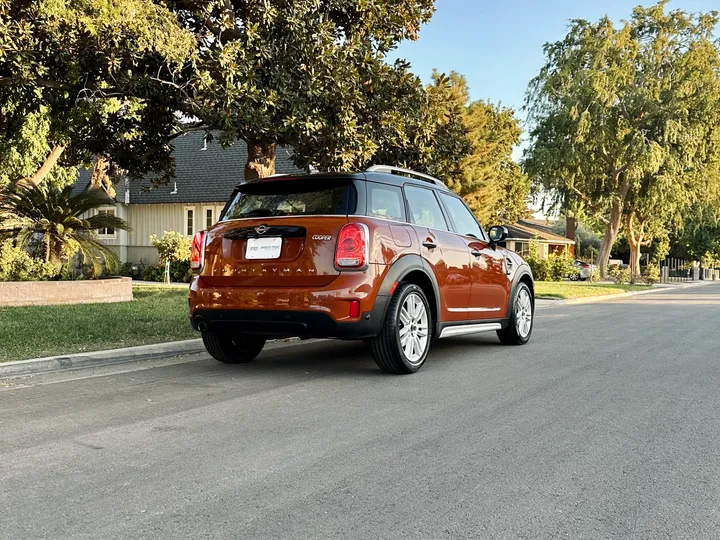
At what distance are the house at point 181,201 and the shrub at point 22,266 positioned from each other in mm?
16513

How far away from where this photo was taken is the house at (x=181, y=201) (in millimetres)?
31422

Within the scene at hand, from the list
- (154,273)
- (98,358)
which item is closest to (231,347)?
(98,358)

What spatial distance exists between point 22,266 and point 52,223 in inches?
40.0

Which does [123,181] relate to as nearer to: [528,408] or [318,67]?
[318,67]

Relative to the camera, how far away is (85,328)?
9.77 m

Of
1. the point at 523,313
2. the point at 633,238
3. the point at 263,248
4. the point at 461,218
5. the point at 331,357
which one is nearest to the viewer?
the point at 263,248

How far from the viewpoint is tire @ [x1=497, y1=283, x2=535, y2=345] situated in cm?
934

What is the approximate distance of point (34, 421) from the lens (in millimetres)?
5066

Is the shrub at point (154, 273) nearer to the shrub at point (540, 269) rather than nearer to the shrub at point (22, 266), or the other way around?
the shrub at point (22, 266)

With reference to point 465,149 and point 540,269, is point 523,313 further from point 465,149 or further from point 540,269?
point 540,269

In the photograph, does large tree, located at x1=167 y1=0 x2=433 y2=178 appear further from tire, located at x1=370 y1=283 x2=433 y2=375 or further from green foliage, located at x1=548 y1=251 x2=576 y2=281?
→ green foliage, located at x1=548 y1=251 x2=576 y2=281

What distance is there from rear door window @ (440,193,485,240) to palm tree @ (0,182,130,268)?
839 centimetres

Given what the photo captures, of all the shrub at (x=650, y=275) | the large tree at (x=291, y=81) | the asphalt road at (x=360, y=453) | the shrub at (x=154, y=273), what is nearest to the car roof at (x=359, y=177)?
the asphalt road at (x=360, y=453)

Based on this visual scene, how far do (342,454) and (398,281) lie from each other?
268cm
